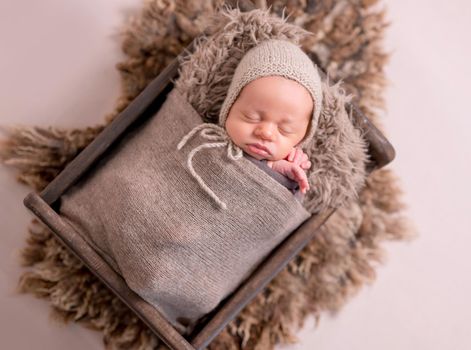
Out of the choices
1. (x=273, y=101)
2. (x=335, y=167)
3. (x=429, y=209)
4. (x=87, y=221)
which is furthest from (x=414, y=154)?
(x=87, y=221)

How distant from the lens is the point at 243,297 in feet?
3.21

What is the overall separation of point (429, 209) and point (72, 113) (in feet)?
3.18

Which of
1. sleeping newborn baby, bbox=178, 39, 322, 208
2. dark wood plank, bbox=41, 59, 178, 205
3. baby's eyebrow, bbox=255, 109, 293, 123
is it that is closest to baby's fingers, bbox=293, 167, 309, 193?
sleeping newborn baby, bbox=178, 39, 322, 208

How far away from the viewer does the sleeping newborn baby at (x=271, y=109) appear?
851 mm

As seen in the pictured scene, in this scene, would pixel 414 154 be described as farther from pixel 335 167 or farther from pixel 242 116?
pixel 242 116

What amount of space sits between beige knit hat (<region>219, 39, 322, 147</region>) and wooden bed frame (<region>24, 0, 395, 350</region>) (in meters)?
0.16

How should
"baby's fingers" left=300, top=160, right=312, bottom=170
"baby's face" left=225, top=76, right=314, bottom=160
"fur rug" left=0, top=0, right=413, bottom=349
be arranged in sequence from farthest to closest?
1. "fur rug" left=0, top=0, right=413, bottom=349
2. "baby's fingers" left=300, top=160, right=312, bottom=170
3. "baby's face" left=225, top=76, right=314, bottom=160

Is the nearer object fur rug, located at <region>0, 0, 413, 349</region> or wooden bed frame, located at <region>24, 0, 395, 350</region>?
wooden bed frame, located at <region>24, 0, 395, 350</region>

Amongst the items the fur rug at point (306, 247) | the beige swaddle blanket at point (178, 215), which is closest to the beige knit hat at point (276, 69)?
the beige swaddle blanket at point (178, 215)

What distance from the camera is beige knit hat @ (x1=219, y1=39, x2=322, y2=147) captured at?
855 mm

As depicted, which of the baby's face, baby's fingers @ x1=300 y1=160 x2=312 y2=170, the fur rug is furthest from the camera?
the fur rug

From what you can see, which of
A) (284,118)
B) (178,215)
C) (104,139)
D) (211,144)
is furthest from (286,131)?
(104,139)

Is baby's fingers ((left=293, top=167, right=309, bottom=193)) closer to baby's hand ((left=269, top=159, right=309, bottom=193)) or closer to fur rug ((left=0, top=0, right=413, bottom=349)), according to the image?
baby's hand ((left=269, top=159, right=309, bottom=193))

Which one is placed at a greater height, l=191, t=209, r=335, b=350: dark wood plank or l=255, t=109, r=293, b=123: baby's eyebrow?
l=255, t=109, r=293, b=123: baby's eyebrow
